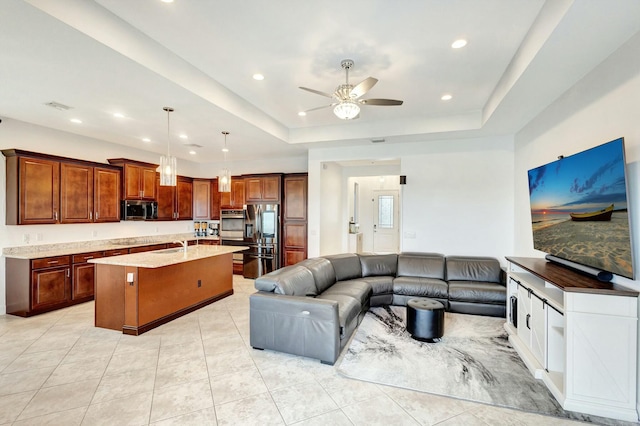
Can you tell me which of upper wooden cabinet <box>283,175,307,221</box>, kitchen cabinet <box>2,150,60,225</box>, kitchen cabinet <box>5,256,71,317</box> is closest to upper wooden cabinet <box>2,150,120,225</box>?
kitchen cabinet <box>2,150,60,225</box>

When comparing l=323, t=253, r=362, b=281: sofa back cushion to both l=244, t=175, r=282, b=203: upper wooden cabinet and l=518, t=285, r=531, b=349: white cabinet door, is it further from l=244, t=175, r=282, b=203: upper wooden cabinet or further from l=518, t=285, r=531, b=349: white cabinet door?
l=518, t=285, r=531, b=349: white cabinet door

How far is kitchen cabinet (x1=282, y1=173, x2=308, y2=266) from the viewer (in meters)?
6.60

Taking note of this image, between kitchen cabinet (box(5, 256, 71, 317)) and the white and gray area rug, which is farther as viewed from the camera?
kitchen cabinet (box(5, 256, 71, 317))

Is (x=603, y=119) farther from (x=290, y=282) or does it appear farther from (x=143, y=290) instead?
(x=143, y=290)

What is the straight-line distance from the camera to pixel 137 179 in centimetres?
609

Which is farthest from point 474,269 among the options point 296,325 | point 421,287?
point 296,325

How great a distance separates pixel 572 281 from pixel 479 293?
200 centimetres

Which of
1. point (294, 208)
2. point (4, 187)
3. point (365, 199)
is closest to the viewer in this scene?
point (4, 187)

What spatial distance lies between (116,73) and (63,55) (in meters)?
0.41

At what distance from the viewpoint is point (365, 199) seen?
983cm

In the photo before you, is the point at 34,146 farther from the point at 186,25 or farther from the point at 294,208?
the point at 294,208

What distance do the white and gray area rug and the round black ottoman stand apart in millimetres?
94

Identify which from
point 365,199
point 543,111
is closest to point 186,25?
point 543,111

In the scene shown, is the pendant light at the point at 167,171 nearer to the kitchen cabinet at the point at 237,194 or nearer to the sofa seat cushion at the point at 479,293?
the kitchen cabinet at the point at 237,194
